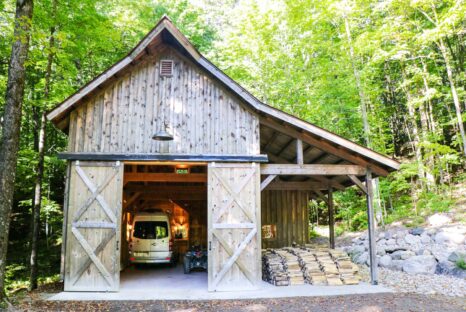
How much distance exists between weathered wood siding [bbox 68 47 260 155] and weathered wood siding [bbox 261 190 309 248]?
17.1ft

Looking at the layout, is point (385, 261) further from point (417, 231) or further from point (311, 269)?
point (311, 269)

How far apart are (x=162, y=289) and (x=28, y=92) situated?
12712 mm

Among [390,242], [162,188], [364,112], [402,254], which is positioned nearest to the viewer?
[402,254]

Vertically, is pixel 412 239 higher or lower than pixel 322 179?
lower

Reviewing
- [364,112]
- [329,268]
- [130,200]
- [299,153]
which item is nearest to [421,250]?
[329,268]

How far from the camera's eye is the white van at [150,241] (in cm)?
1170

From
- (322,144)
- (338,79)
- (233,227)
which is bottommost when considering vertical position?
(233,227)

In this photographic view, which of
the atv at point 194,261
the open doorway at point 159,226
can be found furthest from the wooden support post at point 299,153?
the atv at point 194,261

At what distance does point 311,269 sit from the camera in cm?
898

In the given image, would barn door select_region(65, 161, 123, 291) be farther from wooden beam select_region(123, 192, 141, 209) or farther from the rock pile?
the rock pile

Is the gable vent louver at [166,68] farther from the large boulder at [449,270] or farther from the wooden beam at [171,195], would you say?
the large boulder at [449,270]

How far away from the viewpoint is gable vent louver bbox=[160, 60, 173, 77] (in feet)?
29.1

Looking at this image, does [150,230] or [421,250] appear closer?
[421,250]

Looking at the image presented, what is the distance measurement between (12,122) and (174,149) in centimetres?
343
